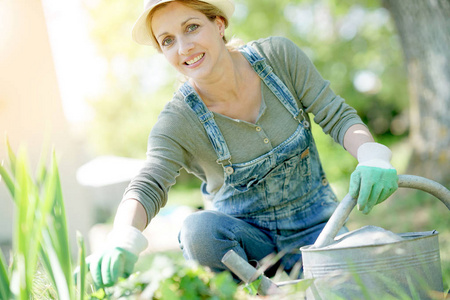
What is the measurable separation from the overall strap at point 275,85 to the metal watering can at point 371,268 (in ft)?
2.96


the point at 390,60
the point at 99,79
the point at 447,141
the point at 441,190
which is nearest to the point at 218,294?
the point at 441,190

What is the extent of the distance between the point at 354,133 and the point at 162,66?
39.8 ft

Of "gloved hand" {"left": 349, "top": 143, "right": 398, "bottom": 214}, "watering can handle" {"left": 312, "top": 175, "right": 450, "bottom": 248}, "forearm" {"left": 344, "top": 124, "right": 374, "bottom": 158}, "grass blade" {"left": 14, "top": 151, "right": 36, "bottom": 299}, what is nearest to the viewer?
"grass blade" {"left": 14, "top": 151, "right": 36, "bottom": 299}

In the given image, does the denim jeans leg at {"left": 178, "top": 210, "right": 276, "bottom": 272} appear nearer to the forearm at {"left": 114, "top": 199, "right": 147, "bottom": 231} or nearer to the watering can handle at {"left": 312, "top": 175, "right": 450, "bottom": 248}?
the forearm at {"left": 114, "top": 199, "right": 147, "bottom": 231}

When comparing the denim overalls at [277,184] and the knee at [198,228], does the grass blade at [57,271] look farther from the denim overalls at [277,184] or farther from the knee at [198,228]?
the denim overalls at [277,184]

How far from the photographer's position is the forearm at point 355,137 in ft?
6.79

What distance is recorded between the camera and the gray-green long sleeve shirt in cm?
221

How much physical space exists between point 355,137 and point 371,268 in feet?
2.44

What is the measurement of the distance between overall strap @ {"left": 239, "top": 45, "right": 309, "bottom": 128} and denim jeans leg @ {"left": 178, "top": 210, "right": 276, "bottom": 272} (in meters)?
0.52

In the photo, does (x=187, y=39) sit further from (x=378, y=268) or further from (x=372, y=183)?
(x=378, y=268)

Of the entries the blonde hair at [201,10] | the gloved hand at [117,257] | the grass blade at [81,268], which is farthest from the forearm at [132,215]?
the blonde hair at [201,10]

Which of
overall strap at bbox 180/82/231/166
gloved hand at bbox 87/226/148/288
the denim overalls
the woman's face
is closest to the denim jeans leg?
the denim overalls

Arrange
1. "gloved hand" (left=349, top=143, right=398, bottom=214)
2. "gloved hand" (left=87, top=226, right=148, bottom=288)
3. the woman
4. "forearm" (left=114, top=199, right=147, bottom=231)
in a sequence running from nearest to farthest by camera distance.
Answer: "gloved hand" (left=87, top=226, right=148, bottom=288), "gloved hand" (left=349, top=143, right=398, bottom=214), "forearm" (left=114, top=199, right=147, bottom=231), the woman

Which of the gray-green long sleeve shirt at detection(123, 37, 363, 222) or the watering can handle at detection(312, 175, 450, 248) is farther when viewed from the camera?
the gray-green long sleeve shirt at detection(123, 37, 363, 222)
